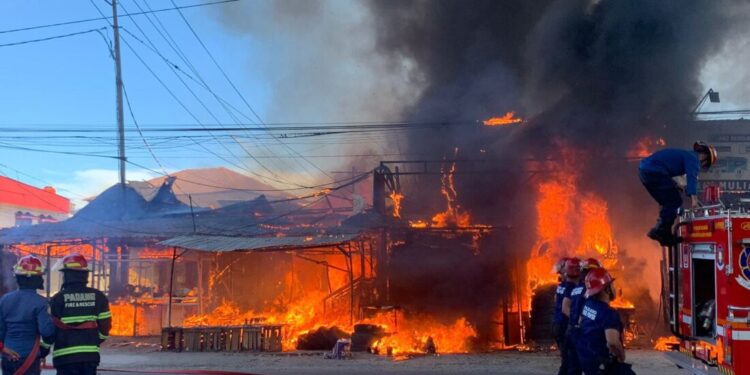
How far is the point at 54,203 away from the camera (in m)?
39.1

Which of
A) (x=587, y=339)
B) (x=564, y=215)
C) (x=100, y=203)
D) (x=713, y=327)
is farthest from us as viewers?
(x=100, y=203)

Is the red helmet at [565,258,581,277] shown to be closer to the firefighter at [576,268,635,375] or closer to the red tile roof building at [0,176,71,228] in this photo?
the firefighter at [576,268,635,375]

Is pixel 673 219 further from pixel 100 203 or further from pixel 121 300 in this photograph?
pixel 100 203

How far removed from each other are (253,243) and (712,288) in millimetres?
10215

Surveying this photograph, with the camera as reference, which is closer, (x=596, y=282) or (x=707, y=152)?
(x=596, y=282)

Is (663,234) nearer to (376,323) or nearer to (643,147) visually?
(376,323)

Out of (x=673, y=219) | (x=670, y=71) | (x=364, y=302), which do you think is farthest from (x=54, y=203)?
(x=673, y=219)

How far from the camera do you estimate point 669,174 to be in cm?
654

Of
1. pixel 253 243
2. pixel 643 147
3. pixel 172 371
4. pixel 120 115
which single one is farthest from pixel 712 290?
pixel 120 115

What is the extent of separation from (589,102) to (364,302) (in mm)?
8596

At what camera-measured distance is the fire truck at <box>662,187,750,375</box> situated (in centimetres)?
501

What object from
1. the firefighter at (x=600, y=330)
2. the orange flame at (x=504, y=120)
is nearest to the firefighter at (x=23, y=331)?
the firefighter at (x=600, y=330)

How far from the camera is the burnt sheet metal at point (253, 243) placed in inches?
531

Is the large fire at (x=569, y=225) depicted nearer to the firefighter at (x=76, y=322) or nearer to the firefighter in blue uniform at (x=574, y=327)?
the firefighter in blue uniform at (x=574, y=327)
